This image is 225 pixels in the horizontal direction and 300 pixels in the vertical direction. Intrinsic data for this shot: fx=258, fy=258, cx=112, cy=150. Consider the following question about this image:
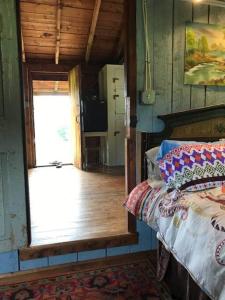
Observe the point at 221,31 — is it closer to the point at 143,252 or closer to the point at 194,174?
the point at 194,174

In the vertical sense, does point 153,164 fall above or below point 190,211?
above

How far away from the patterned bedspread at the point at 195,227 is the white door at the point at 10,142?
3.02 ft

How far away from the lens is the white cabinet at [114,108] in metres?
5.46

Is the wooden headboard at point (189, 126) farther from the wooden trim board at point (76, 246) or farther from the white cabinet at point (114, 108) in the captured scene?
the white cabinet at point (114, 108)

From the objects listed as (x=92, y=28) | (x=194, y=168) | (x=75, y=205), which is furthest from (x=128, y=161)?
(x=92, y=28)

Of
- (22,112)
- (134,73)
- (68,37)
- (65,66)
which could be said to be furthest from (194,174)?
(65,66)

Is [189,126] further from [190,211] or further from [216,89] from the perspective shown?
[190,211]

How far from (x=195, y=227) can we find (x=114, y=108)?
4.46 meters

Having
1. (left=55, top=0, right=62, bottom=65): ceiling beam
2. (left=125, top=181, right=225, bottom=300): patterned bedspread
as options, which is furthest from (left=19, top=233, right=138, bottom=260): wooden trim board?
(left=55, top=0, right=62, bottom=65): ceiling beam

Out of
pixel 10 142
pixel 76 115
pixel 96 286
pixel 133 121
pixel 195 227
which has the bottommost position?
pixel 96 286

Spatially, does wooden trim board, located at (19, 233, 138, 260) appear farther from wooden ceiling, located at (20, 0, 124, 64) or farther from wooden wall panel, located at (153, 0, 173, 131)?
wooden ceiling, located at (20, 0, 124, 64)

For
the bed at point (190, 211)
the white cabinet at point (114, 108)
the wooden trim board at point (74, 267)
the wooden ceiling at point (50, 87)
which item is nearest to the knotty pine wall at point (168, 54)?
the bed at point (190, 211)

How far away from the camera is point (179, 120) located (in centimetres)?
216

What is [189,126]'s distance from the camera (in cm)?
218
